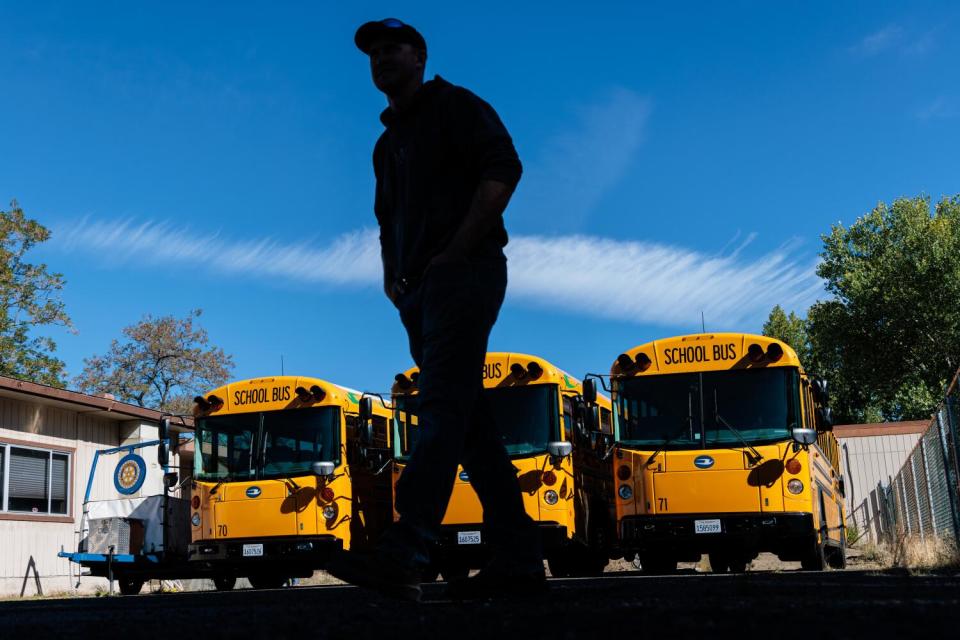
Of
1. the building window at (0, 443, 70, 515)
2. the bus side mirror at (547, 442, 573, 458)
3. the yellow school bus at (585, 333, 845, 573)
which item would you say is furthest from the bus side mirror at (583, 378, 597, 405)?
the building window at (0, 443, 70, 515)

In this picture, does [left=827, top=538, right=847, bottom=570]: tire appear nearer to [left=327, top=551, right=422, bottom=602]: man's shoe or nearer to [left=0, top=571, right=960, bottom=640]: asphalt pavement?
[left=0, top=571, right=960, bottom=640]: asphalt pavement

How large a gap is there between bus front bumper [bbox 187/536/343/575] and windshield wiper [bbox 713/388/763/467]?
18.4ft

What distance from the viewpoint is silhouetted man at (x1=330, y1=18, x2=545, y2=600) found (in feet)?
13.4

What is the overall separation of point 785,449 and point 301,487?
6.74m

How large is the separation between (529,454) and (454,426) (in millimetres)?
10027

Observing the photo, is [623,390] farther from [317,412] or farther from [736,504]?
[317,412]

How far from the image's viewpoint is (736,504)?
12164 millimetres

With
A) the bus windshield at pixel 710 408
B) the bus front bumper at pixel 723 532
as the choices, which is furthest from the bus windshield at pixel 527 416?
the bus front bumper at pixel 723 532

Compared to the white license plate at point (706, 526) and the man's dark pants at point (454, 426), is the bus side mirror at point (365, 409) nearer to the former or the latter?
the white license plate at point (706, 526)

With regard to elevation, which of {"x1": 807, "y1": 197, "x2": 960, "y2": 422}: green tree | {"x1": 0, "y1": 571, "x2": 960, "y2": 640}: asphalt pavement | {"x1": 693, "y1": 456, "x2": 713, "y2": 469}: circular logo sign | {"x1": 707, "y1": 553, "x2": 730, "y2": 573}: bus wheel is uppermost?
{"x1": 807, "y1": 197, "x2": 960, "y2": 422}: green tree

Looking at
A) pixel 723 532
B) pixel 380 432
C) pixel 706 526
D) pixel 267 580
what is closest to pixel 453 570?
pixel 380 432

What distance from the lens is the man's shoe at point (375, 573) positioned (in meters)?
3.70

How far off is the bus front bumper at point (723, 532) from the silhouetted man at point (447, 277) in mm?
8299

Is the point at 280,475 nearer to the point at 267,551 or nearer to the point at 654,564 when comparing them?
the point at 267,551
